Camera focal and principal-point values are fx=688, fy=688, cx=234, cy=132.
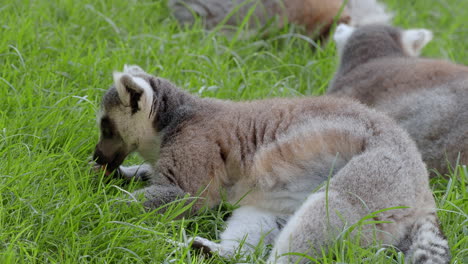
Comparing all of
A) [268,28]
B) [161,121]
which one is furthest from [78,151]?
[268,28]

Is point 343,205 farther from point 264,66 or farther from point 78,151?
point 264,66

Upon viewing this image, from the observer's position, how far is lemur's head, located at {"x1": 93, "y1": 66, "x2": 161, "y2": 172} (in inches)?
198

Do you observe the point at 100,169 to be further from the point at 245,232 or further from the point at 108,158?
the point at 245,232

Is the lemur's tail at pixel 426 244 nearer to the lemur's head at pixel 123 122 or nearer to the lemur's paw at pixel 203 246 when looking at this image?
the lemur's paw at pixel 203 246

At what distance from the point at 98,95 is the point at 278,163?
2065mm

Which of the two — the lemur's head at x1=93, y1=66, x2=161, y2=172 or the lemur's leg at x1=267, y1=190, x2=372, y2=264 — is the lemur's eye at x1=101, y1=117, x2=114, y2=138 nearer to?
the lemur's head at x1=93, y1=66, x2=161, y2=172

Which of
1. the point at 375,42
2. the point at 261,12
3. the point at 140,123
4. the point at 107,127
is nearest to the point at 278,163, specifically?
the point at 140,123

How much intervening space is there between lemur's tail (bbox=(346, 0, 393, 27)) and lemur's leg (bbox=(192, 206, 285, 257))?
466cm

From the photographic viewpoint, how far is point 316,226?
3812mm

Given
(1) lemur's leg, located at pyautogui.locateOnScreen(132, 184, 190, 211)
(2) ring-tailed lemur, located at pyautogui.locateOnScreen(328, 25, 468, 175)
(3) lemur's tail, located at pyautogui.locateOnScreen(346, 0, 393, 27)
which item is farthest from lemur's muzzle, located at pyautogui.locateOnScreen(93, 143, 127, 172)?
(3) lemur's tail, located at pyautogui.locateOnScreen(346, 0, 393, 27)

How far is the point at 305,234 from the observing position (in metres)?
3.80

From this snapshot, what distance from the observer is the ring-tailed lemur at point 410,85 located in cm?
575

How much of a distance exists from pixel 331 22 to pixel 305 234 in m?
5.14

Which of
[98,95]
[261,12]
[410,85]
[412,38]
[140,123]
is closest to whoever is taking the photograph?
[140,123]
